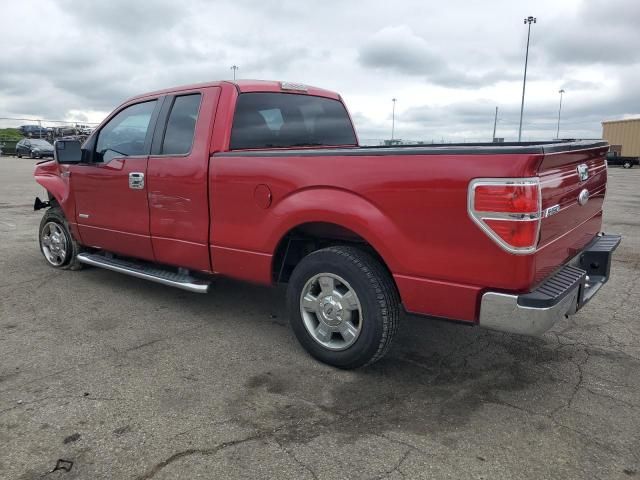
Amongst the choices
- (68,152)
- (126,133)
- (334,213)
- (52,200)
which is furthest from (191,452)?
(52,200)

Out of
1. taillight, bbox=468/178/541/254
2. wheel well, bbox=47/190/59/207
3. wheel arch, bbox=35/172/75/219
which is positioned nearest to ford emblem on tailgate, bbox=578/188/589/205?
taillight, bbox=468/178/541/254

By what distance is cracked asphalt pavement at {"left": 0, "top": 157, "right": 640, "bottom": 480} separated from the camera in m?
2.44

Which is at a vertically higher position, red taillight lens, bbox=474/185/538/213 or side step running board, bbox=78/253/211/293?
red taillight lens, bbox=474/185/538/213

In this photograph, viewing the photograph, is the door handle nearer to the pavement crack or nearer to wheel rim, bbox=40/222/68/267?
wheel rim, bbox=40/222/68/267

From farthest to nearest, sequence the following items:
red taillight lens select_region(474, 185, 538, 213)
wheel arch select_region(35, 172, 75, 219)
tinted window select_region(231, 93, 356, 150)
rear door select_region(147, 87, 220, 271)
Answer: wheel arch select_region(35, 172, 75, 219), tinted window select_region(231, 93, 356, 150), rear door select_region(147, 87, 220, 271), red taillight lens select_region(474, 185, 538, 213)

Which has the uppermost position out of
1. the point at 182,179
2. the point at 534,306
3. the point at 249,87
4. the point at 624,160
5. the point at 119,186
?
the point at 249,87

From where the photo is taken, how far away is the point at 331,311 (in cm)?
335

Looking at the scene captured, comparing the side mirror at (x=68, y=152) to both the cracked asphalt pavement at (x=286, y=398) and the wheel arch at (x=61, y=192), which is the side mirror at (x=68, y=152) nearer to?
the wheel arch at (x=61, y=192)

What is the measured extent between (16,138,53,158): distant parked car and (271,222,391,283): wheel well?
3138 cm

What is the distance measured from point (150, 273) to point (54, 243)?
2083 millimetres

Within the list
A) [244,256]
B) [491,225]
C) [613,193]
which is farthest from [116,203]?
[613,193]

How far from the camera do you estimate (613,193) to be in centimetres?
1666

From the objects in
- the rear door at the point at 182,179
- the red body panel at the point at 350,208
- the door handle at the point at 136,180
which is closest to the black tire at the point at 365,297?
the red body panel at the point at 350,208

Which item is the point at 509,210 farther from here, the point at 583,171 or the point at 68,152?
the point at 68,152
